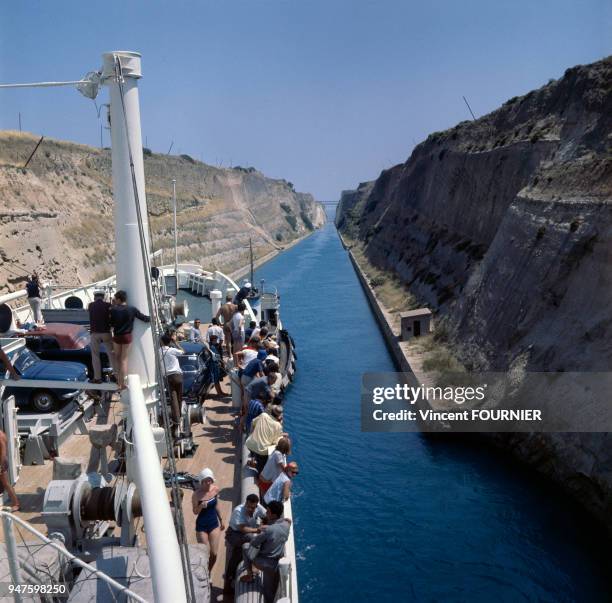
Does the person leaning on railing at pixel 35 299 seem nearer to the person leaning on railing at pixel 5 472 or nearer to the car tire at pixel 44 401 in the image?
the car tire at pixel 44 401

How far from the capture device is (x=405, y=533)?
13727mm

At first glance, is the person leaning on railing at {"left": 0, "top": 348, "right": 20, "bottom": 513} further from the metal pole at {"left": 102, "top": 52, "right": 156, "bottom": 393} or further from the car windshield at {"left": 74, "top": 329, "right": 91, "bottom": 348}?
the car windshield at {"left": 74, "top": 329, "right": 91, "bottom": 348}

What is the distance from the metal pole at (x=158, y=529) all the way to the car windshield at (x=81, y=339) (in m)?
9.13

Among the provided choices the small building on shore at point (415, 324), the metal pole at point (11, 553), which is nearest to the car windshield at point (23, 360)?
the metal pole at point (11, 553)

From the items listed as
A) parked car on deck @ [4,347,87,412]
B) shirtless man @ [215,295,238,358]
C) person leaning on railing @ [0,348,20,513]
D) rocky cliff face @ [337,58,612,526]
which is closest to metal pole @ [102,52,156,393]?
person leaning on railing @ [0,348,20,513]

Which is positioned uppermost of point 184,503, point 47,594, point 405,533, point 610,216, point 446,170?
point 446,170

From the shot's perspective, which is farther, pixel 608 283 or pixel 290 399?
pixel 290 399

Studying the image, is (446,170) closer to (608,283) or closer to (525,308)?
(525,308)

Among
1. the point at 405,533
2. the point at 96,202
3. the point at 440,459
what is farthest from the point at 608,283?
the point at 96,202

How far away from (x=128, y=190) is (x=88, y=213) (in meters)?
47.4

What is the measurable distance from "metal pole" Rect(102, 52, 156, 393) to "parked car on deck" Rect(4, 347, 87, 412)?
3.29 meters

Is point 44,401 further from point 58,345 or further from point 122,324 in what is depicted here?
point 122,324

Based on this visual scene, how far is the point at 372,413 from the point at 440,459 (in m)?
4.30

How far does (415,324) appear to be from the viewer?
88.5ft
